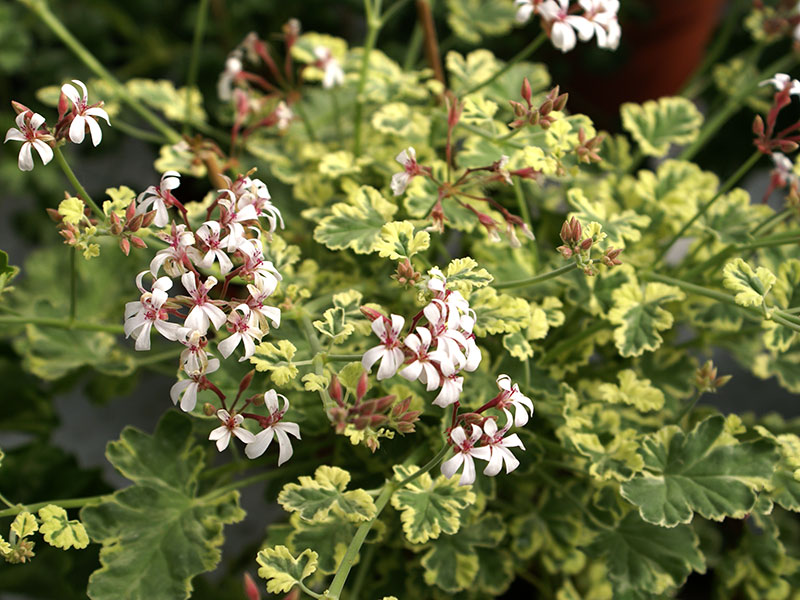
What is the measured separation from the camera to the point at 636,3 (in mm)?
1796

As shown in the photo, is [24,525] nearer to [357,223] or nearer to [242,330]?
[242,330]

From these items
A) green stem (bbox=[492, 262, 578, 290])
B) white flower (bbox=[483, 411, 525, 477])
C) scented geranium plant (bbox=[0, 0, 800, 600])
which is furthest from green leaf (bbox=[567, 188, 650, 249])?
white flower (bbox=[483, 411, 525, 477])

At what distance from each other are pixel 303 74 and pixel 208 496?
1.94ft

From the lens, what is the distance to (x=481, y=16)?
1262mm

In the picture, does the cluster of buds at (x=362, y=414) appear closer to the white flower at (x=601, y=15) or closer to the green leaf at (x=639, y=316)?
the green leaf at (x=639, y=316)

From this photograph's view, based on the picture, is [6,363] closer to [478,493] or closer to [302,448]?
[302,448]

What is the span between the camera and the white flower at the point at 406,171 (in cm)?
82

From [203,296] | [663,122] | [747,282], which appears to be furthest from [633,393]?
[203,296]

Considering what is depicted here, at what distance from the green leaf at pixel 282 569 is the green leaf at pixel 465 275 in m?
0.27

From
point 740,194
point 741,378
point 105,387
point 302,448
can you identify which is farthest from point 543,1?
point 741,378

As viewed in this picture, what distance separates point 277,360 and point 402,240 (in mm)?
170

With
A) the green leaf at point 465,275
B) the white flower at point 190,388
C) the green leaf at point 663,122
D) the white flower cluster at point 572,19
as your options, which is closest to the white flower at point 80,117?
the white flower at point 190,388

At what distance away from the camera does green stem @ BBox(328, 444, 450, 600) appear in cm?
69

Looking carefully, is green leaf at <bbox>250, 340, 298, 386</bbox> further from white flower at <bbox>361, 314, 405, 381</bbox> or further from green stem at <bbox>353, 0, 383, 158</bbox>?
green stem at <bbox>353, 0, 383, 158</bbox>
